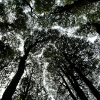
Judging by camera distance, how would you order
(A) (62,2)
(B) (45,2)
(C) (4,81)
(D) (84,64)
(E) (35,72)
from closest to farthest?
(B) (45,2) < (A) (62,2) < (D) (84,64) < (C) (4,81) < (E) (35,72)

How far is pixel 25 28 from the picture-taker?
1770 centimetres

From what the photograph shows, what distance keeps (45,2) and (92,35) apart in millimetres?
9989

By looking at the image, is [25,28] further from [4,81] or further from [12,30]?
[4,81]

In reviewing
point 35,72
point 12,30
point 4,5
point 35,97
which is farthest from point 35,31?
point 35,97

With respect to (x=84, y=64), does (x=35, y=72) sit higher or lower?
higher

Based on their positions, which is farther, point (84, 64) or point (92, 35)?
point (92, 35)

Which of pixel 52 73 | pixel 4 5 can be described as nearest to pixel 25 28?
pixel 4 5

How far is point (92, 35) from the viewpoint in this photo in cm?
1902

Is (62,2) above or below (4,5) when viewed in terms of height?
below

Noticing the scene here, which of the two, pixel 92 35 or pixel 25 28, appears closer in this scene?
pixel 25 28

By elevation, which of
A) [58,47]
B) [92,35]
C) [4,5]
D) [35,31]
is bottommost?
[92,35]

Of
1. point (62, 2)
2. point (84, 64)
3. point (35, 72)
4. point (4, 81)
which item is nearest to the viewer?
point (62, 2)

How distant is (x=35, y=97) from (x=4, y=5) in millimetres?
15444

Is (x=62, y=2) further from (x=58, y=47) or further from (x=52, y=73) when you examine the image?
(x=52, y=73)
